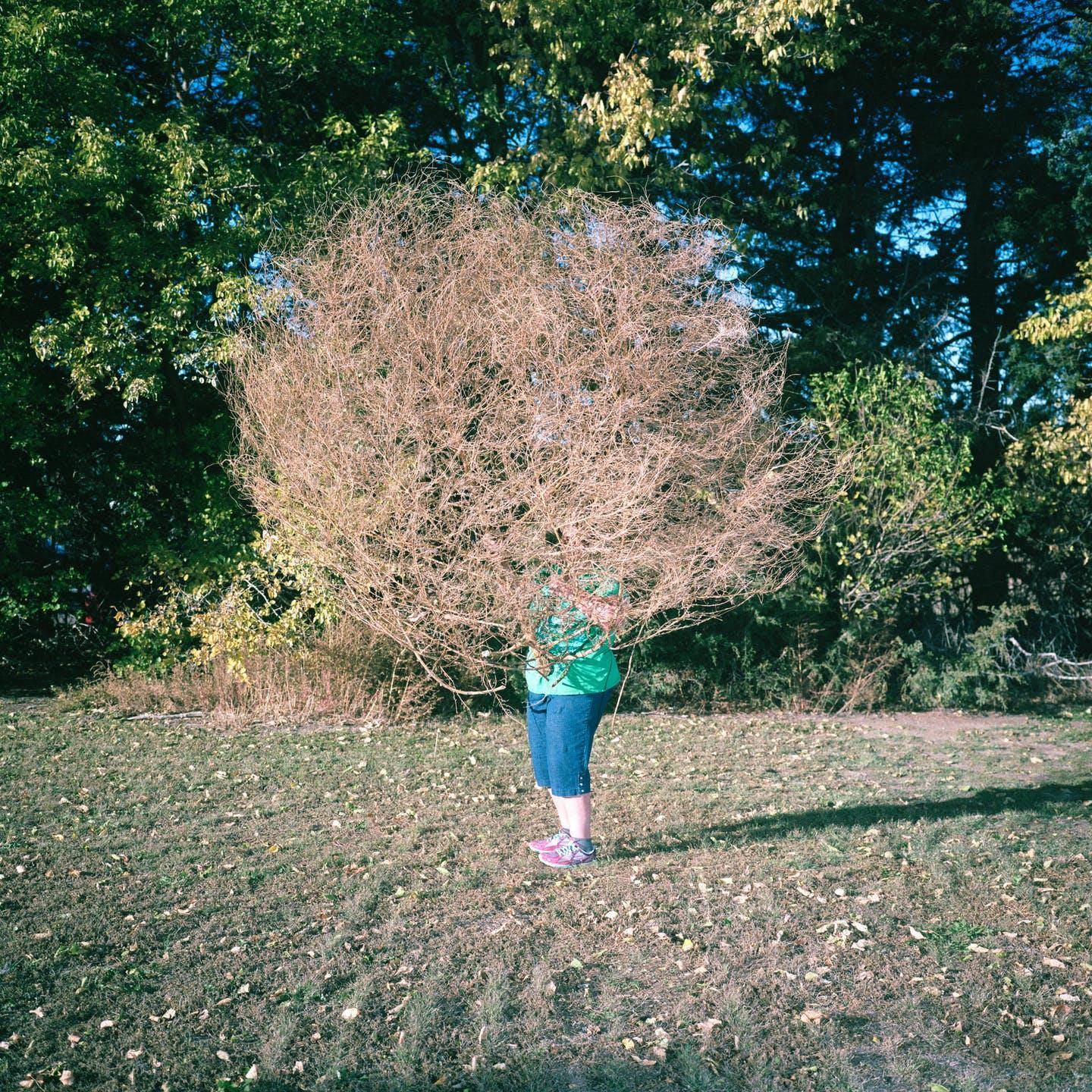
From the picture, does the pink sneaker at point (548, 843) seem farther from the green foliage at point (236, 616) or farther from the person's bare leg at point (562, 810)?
the green foliage at point (236, 616)

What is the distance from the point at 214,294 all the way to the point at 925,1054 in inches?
403

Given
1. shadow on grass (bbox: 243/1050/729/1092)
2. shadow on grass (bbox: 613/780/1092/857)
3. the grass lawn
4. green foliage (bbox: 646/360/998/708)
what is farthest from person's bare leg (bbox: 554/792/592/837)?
green foliage (bbox: 646/360/998/708)

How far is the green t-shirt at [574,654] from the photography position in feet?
13.5

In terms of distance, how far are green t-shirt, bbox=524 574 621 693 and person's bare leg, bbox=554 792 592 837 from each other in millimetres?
646

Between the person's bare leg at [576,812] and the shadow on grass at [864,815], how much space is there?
49cm

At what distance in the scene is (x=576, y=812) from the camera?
4895 millimetres

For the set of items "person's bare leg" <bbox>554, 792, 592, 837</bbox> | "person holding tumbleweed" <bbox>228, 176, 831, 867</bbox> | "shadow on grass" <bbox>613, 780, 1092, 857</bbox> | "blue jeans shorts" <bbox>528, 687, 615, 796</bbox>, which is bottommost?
"shadow on grass" <bbox>613, 780, 1092, 857</bbox>

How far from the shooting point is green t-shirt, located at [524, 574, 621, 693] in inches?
162

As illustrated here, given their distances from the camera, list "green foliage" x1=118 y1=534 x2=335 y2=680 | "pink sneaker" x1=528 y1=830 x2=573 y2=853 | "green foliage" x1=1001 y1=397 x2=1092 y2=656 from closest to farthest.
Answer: "pink sneaker" x1=528 y1=830 x2=573 y2=853 < "green foliage" x1=118 y1=534 x2=335 y2=680 < "green foliage" x1=1001 y1=397 x2=1092 y2=656

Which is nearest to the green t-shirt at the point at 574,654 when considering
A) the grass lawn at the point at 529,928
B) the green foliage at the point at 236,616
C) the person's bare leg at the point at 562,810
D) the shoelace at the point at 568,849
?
the person's bare leg at the point at 562,810

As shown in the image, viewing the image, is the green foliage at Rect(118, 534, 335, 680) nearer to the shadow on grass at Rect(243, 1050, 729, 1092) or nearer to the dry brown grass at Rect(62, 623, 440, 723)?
the dry brown grass at Rect(62, 623, 440, 723)

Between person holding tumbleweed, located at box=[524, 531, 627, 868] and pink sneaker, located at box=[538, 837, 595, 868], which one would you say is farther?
pink sneaker, located at box=[538, 837, 595, 868]

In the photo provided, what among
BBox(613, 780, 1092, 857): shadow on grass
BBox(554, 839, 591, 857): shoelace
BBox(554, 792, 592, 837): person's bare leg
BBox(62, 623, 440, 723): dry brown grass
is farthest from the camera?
A: BBox(62, 623, 440, 723): dry brown grass

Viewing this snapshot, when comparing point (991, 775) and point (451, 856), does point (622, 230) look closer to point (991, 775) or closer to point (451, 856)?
point (451, 856)
